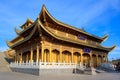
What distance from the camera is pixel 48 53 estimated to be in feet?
64.7

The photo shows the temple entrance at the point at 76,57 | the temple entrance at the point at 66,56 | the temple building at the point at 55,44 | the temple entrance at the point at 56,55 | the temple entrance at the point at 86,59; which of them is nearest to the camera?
the temple building at the point at 55,44

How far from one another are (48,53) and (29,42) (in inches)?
116

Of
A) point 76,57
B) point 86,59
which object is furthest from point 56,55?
point 86,59

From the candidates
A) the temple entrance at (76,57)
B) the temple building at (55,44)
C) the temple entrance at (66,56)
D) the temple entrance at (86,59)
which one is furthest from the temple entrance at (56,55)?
the temple entrance at (86,59)

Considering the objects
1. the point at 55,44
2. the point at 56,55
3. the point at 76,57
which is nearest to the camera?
the point at 55,44

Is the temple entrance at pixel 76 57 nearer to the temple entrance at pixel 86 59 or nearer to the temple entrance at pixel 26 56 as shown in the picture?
the temple entrance at pixel 86 59

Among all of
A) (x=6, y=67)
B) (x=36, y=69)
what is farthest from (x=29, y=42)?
(x=6, y=67)

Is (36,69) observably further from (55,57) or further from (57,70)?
(55,57)

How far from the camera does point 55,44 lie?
1942 cm

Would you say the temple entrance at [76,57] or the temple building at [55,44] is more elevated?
the temple building at [55,44]

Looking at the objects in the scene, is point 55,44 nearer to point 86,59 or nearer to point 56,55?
point 56,55

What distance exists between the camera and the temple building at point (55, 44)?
58.6ft

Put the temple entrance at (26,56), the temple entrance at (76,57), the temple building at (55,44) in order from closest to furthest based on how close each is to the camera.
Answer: the temple building at (55,44) < the temple entrance at (26,56) < the temple entrance at (76,57)

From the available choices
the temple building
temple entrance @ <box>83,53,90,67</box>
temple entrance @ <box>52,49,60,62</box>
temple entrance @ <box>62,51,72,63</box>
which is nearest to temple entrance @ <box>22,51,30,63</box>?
the temple building
